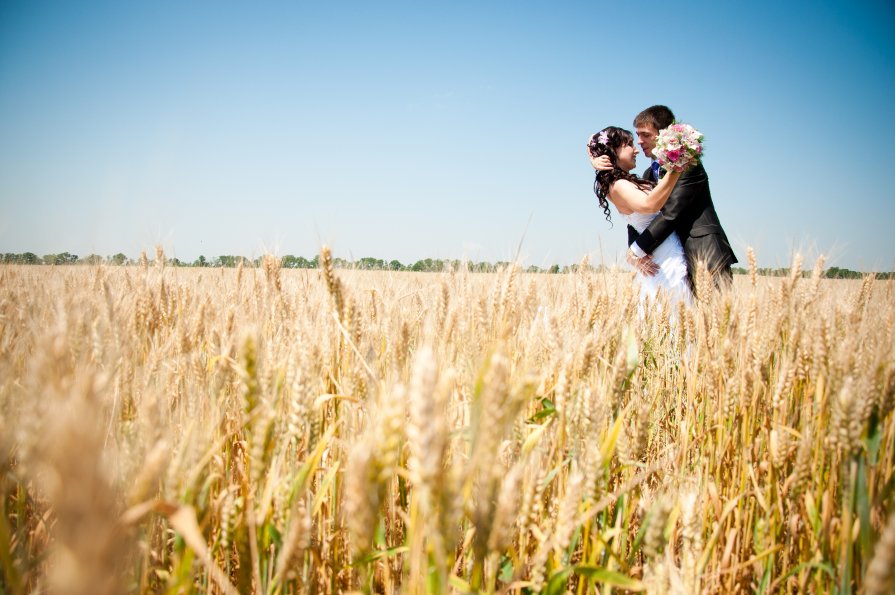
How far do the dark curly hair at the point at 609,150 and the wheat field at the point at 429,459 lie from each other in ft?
6.47

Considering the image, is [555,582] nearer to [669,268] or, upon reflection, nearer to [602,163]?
[669,268]

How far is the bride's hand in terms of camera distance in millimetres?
3613

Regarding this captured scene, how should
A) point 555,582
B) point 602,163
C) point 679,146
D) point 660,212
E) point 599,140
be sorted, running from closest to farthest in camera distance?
1. point 555,582
2. point 679,146
3. point 660,212
4. point 602,163
5. point 599,140

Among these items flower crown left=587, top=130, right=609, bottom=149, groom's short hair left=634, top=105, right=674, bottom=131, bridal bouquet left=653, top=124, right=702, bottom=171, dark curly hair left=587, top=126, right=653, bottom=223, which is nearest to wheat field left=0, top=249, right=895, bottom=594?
bridal bouquet left=653, top=124, right=702, bottom=171

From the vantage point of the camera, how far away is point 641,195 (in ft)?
10.8

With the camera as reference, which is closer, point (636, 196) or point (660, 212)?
point (636, 196)

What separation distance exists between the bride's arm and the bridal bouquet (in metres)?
0.09

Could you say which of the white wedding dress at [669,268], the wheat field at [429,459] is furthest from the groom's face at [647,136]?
the wheat field at [429,459]

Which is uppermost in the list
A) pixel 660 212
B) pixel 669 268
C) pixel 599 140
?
pixel 599 140

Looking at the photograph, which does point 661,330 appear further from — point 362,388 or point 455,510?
point 455,510

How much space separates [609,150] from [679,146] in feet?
3.17

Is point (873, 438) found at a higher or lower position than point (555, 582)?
higher

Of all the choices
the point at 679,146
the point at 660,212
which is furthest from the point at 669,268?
the point at 679,146

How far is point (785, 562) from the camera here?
1.07 meters
